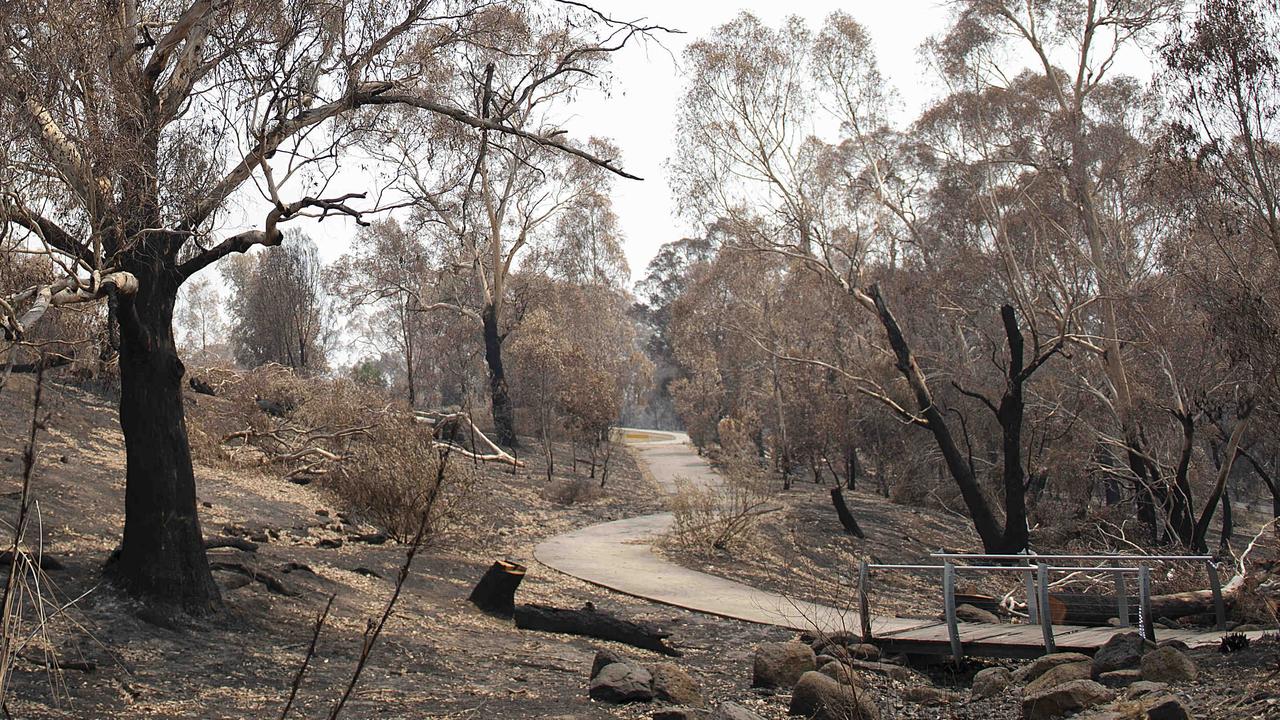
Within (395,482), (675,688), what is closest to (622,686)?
(675,688)

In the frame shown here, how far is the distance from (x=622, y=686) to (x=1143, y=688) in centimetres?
378

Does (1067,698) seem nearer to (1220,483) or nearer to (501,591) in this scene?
(501,591)

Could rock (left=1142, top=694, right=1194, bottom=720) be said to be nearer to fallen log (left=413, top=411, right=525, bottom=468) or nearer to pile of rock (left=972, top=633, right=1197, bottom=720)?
pile of rock (left=972, top=633, right=1197, bottom=720)

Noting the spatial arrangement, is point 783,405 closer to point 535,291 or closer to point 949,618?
point 535,291

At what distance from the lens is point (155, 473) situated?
8461 millimetres

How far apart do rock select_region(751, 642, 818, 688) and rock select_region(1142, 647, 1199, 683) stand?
271 centimetres

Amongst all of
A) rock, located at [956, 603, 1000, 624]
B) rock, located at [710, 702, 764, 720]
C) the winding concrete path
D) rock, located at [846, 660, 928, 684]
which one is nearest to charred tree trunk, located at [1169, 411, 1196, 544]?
rock, located at [956, 603, 1000, 624]

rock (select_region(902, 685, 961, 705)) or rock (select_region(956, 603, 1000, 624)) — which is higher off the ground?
rock (select_region(956, 603, 1000, 624))

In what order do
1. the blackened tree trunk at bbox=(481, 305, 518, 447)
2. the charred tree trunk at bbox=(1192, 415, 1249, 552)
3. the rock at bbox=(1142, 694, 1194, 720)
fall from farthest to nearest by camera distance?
the blackened tree trunk at bbox=(481, 305, 518, 447)
the charred tree trunk at bbox=(1192, 415, 1249, 552)
the rock at bbox=(1142, 694, 1194, 720)

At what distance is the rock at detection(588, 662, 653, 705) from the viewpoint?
7.89 metres

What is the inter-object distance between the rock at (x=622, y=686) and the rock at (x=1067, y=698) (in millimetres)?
2824

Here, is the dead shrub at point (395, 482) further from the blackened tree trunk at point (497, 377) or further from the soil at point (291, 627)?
the blackened tree trunk at point (497, 377)

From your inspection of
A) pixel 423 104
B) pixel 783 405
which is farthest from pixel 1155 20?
pixel 423 104

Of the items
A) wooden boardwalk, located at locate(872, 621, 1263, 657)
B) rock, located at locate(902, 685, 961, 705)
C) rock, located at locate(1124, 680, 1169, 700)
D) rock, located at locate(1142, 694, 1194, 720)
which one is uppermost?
rock, located at locate(1142, 694, 1194, 720)
